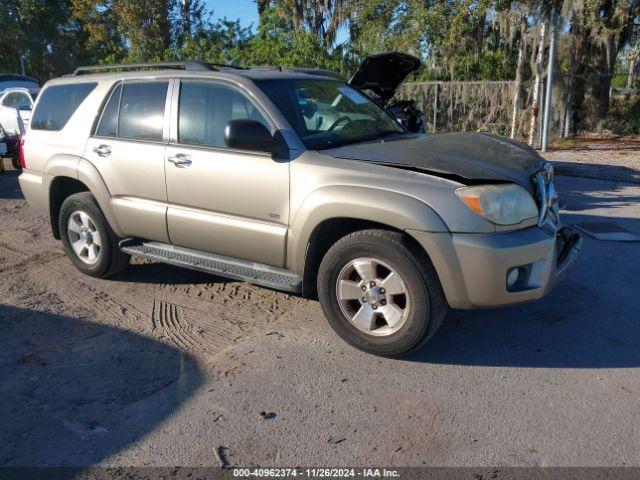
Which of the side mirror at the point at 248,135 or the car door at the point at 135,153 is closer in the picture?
the side mirror at the point at 248,135

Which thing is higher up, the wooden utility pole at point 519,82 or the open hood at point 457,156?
the wooden utility pole at point 519,82

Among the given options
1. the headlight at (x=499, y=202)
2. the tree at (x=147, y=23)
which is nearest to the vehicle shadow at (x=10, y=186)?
the headlight at (x=499, y=202)

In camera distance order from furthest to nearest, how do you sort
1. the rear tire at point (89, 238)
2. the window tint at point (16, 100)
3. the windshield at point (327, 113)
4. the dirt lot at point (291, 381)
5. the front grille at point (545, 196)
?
the window tint at point (16, 100), the rear tire at point (89, 238), the windshield at point (327, 113), the front grille at point (545, 196), the dirt lot at point (291, 381)

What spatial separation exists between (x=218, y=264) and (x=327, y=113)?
1.47m

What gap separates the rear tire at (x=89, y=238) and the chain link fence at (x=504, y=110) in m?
11.7

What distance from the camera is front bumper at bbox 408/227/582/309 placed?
3551 mm

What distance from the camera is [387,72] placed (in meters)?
9.05

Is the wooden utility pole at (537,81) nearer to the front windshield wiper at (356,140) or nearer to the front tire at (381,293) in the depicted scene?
the front windshield wiper at (356,140)

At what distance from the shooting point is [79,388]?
371 cm

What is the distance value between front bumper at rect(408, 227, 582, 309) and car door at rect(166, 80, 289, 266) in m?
1.14

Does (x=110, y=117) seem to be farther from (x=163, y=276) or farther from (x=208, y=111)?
(x=163, y=276)

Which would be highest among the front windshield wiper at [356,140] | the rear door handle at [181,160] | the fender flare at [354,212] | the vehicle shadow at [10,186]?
the front windshield wiper at [356,140]

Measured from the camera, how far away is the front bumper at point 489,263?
355cm

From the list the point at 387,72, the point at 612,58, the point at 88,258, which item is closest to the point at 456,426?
the point at 88,258
